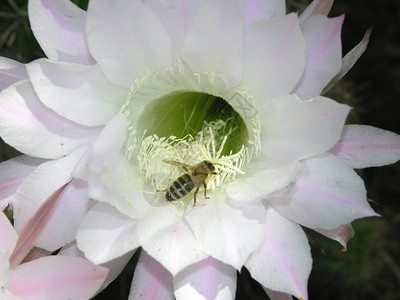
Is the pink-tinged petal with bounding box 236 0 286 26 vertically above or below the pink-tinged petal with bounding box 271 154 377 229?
above

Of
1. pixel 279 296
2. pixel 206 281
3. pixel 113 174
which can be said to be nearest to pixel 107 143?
pixel 113 174

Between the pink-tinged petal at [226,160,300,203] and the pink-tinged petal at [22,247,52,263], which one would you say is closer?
the pink-tinged petal at [226,160,300,203]

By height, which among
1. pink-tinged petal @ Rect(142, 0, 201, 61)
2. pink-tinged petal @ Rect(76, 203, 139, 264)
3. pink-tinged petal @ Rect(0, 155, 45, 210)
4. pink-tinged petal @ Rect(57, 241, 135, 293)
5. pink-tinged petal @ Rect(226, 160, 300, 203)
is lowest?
pink-tinged petal @ Rect(57, 241, 135, 293)

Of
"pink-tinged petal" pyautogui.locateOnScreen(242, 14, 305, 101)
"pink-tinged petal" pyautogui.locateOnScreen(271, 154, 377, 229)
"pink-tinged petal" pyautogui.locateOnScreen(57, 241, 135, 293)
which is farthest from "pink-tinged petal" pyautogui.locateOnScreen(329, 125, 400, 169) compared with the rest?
"pink-tinged petal" pyautogui.locateOnScreen(57, 241, 135, 293)

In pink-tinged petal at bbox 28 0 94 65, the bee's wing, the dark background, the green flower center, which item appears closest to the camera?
pink-tinged petal at bbox 28 0 94 65

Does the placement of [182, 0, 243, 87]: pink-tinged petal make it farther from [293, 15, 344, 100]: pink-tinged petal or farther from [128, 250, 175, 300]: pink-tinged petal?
[128, 250, 175, 300]: pink-tinged petal

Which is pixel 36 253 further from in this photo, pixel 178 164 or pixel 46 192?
pixel 178 164

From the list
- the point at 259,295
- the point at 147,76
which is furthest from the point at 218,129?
the point at 259,295
